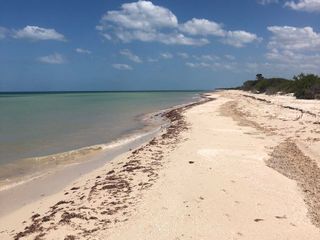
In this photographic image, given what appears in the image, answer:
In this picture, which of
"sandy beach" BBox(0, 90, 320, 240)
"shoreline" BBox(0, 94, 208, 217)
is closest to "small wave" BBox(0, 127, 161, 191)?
"shoreline" BBox(0, 94, 208, 217)

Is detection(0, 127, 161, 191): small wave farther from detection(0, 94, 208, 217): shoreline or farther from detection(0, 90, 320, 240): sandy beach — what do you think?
detection(0, 90, 320, 240): sandy beach

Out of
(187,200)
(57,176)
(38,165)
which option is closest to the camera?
(187,200)

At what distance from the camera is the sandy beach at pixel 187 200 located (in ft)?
21.6

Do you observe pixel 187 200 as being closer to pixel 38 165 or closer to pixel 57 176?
pixel 57 176

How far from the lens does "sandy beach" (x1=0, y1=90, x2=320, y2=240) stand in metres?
6.59

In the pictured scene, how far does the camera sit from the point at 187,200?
8039 mm

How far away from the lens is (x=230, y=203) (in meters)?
7.79

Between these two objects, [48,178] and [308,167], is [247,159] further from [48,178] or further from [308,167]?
[48,178]

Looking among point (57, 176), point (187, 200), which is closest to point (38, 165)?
point (57, 176)

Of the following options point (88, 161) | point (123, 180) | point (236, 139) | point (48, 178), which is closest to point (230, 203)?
point (123, 180)

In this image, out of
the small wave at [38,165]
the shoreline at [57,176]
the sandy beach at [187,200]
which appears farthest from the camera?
the small wave at [38,165]

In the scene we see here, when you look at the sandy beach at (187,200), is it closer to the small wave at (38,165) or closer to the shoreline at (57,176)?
the shoreline at (57,176)

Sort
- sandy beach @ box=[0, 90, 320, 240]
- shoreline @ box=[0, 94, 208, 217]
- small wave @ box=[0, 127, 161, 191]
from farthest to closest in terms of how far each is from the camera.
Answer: small wave @ box=[0, 127, 161, 191] < shoreline @ box=[0, 94, 208, 217] < sandy beach @ box=[0, 90, 320, 240]

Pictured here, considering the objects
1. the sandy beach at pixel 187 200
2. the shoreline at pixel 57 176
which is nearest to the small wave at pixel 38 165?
the shoreline at pixel 57 176
